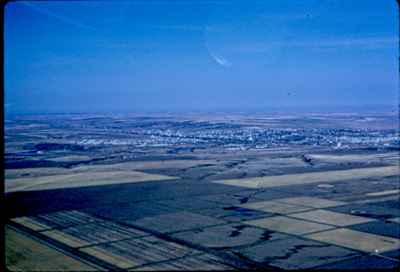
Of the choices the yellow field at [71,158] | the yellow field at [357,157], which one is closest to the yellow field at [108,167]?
the yellow field at [71,158]

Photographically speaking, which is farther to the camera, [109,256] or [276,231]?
[276,231]

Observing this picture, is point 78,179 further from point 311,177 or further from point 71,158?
point 71,158

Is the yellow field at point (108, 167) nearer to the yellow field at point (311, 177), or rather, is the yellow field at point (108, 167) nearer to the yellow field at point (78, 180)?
the yellow field at point (78, 180)

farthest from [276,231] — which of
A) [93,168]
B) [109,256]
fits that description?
[93,168]

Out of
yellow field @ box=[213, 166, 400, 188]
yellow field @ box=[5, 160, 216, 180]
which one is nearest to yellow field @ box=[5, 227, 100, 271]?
yellow field @ box=[213, 166, 400, 188]

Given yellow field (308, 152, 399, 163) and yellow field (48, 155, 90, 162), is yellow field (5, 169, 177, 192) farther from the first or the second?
yellow field (308, 152, 399, 163)

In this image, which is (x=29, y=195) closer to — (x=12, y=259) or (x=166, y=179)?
(x=166, y=179)

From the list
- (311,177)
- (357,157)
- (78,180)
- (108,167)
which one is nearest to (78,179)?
(78,180)
